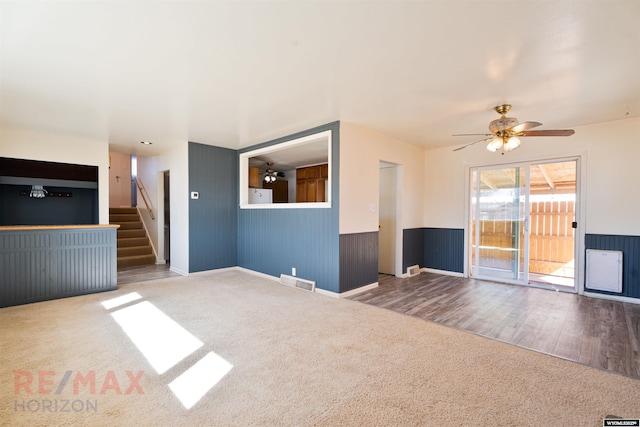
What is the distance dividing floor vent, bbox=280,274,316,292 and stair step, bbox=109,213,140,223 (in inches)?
203

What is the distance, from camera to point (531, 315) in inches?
134

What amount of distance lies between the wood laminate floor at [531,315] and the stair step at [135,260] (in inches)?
204

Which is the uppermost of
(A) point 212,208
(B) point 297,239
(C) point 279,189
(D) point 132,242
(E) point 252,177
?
(E) point 252,177

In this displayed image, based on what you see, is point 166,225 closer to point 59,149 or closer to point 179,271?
point 179,271

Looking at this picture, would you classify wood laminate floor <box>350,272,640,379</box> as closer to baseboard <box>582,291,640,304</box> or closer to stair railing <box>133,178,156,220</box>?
baseboard <box>582,291,640,304</box>

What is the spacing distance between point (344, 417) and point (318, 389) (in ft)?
1.02

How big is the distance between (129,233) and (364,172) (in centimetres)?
622

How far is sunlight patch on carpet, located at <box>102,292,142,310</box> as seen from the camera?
3.71 m

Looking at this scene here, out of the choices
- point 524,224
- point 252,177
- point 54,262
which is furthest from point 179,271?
point 524,224

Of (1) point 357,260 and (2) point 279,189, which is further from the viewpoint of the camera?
(2) point 279,189

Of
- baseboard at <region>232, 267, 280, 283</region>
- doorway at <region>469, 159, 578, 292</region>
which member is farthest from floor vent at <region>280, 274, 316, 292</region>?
doorway at <region>469, 159, 578, 292</region>

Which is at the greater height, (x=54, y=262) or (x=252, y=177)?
(x=252, y=177)

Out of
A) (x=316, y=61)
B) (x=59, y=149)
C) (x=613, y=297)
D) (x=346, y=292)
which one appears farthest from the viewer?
(x=59, y=149)

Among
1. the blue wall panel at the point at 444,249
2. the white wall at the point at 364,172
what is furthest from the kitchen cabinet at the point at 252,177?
the blue wall panel at the point at 444,249
